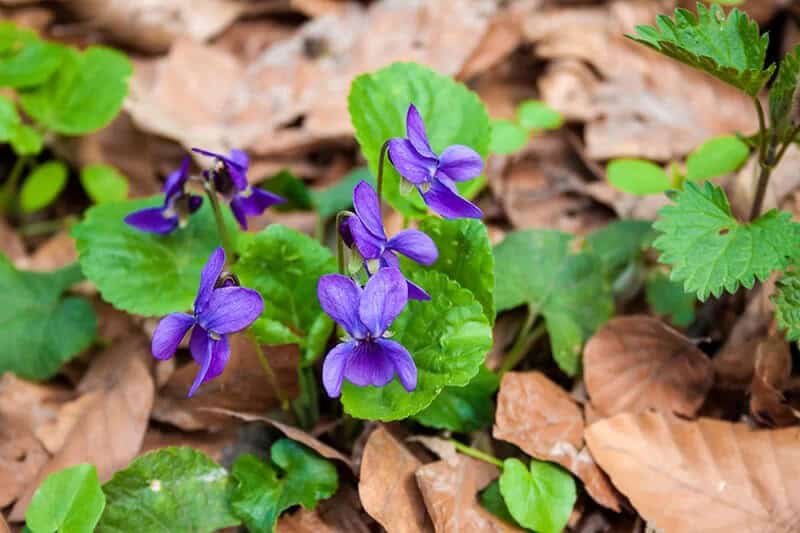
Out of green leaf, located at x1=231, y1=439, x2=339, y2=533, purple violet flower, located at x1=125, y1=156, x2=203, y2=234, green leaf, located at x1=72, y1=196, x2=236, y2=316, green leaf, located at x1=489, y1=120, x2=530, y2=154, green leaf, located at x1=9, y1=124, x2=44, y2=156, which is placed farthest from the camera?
green leaf, located at x1=489, y1=120, x2=530, y2=154

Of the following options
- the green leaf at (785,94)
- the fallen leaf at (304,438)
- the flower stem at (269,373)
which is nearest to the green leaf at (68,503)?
the fallen leaf at (304,438)

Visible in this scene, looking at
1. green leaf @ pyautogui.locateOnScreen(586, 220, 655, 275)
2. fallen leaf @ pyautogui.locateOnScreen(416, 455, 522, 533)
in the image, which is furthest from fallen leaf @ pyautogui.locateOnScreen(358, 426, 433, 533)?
green leaf @ pyautogui.locateOnScreen(586, 220, 655, 275)

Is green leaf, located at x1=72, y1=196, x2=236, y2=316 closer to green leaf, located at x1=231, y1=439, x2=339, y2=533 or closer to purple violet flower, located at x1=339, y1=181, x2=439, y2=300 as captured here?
green leaf, located at x1=231, y1=439, x2=339, y2=533

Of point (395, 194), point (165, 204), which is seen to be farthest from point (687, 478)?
point (165, 204)

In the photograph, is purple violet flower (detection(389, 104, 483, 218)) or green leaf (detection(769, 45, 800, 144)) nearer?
purple violet flower (detection(389, 104, 483, 218))

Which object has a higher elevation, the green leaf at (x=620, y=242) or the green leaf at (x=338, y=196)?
the green leaf at (x=620, y=242)

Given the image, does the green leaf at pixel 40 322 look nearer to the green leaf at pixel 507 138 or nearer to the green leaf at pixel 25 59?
the green leaf at pixel 25 59

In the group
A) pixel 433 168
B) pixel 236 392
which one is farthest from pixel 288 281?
pixel 433 168
